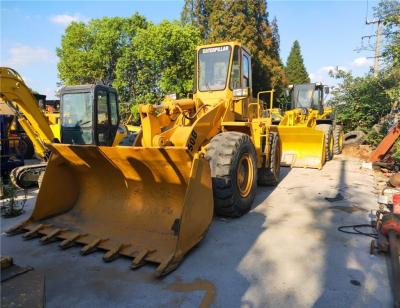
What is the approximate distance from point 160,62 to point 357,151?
1285 centimetres

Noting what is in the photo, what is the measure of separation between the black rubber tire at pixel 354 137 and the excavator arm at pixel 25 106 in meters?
12.1

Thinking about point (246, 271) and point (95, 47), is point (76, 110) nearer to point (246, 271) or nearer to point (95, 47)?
point (246, 271)

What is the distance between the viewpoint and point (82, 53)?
24.5 meters

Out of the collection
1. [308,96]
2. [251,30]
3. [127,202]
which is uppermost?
[251,30]

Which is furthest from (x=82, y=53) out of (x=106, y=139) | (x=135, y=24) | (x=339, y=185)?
(x=339, y=185)

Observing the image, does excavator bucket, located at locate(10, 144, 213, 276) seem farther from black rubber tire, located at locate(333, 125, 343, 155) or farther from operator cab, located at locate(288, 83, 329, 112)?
operator cab, located at locate(288, 83, 329, 112)

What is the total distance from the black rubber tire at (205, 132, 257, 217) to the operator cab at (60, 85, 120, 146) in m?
4.09

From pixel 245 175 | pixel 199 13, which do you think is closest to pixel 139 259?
pixel 245 175

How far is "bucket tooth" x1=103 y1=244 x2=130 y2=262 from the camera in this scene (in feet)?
13.4

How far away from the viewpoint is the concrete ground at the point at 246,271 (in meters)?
3.29

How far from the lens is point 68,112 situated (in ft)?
28.3

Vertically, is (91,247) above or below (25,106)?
below

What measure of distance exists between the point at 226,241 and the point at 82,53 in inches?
913

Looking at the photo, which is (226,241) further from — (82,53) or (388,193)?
(82,53)
